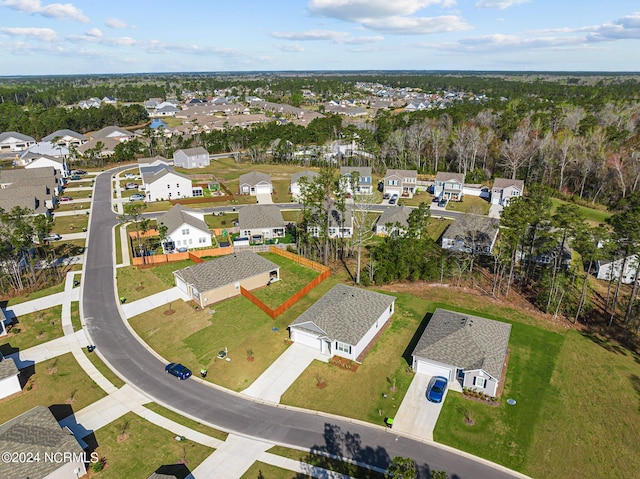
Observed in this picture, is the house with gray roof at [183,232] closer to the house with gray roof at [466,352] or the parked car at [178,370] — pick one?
the parked car at [178,370]

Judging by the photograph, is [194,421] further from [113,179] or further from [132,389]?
[113,179]

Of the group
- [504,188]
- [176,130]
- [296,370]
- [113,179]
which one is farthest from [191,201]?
[176,130]

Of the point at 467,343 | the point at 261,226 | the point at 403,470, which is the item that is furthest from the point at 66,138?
the point at 403,470

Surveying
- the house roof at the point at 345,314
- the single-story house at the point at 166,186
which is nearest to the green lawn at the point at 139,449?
the house roof at the point at 345,314

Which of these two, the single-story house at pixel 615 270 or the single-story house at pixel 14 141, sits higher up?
the single-story house at pixel 14 141

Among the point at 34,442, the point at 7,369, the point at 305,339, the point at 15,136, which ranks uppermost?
the point at 15,136

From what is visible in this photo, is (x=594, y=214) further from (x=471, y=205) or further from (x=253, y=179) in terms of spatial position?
(x=253, y=179)
